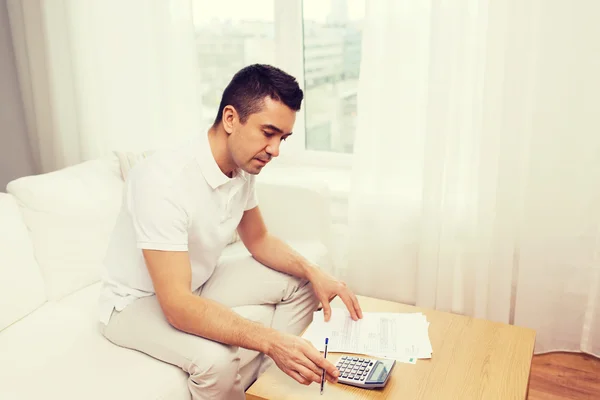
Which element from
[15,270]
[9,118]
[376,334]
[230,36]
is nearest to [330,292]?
[376,334]

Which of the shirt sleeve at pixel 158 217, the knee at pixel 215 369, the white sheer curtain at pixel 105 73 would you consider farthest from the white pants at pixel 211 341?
the white sheer curtain at pixel 105 73

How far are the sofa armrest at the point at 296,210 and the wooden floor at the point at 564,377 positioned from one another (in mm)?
879

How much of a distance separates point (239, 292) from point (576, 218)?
118 centimetres

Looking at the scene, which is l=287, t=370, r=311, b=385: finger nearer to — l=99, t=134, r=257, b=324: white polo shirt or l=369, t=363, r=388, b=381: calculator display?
l=369, t=363, r=388, b=381: calculator display

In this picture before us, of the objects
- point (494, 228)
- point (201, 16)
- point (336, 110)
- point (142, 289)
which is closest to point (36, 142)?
point (201, 16)

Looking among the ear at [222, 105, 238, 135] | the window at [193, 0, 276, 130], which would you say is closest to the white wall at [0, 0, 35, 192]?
the window at [193, 0, 276, 130]

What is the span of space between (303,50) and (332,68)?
0.16 m

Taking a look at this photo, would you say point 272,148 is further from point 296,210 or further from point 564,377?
point 564,377

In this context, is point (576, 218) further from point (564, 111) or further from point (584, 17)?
point (584, 17)

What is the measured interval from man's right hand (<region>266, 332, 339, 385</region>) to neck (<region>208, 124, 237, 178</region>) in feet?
1.67

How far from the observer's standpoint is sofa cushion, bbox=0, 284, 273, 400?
1343 millimetres

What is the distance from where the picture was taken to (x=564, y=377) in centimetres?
200

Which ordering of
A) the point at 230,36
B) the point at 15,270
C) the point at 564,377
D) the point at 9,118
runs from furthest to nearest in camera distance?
1. the point at 9,118
2. the point at 230,36
3. the point at 564,377
4. the point at 15,270

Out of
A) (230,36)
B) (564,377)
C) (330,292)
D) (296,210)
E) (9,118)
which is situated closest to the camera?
(330,292)
